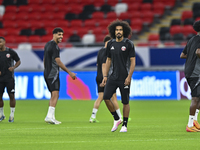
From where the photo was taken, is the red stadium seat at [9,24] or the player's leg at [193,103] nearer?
the player's leg at [193,103]

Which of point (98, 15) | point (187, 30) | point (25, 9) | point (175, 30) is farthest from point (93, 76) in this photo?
point (25, 9)

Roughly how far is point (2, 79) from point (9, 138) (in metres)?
3.80

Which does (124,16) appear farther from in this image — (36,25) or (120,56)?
(120,56)

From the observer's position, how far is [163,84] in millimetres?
19797

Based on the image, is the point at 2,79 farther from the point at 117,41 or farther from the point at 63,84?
the point at 63,84

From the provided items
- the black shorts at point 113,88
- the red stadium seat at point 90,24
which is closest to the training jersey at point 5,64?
the black shorts at point 113,88

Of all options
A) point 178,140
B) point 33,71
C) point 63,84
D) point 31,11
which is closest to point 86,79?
point 63,84

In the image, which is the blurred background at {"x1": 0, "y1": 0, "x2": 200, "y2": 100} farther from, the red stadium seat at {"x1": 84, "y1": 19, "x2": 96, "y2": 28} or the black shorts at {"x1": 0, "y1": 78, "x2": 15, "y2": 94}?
the black shorts at {"x1": 0, "y1": 78, "x2": 15, "y2": 94}

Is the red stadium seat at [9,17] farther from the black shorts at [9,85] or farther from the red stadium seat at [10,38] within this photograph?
the black shorts at [9,85]

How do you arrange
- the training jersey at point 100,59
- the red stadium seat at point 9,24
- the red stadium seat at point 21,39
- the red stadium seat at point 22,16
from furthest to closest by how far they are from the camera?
the red stadium seat at point 22,16 < the red stadium seat at point 9,24 < the red stadium seat at point 21,39 < the training jersey at point 100,59

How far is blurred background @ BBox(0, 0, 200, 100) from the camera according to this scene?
20078 millimetres

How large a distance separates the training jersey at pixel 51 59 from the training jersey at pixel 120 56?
240 centimetres

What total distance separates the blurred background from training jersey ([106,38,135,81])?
1119cm

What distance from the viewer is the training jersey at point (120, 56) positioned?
28.6ft
